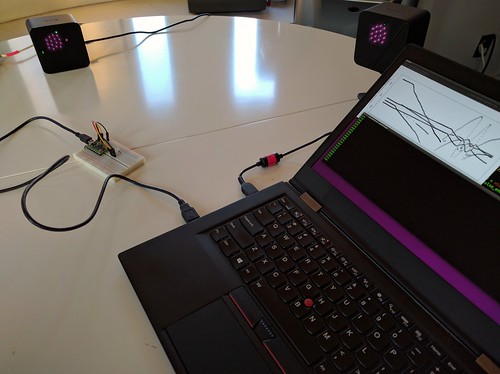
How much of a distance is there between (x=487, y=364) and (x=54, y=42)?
930 mm

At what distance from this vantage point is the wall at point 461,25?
153cm

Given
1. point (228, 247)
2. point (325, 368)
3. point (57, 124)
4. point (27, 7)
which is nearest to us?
point (325, 368)

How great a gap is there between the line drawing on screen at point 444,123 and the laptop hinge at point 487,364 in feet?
0.57

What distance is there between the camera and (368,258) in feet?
1.48

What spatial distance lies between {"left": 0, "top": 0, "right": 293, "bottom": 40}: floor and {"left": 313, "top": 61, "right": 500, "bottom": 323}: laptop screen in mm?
2075

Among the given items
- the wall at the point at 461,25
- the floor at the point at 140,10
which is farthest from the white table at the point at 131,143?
the floor at the point at 140,10

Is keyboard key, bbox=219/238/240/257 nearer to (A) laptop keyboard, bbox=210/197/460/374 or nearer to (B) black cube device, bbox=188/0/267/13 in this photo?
(A) laptop keyboard, bbox=210/197/460/374

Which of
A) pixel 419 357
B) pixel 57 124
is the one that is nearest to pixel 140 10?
pixel 57 124

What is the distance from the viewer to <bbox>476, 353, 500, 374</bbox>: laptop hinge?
1.16ft

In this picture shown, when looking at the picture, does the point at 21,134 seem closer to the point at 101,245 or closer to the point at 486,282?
the point at 101,245

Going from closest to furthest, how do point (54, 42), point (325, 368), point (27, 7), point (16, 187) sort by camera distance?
point (325, 368), point (16, 187), point (54, 42), point (27, 7)

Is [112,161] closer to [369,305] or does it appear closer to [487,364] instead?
[369,305]

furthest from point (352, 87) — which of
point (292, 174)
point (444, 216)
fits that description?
point (444, 216)

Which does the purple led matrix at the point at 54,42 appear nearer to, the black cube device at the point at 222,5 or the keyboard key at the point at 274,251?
the keyboard key at the point at 274,251
